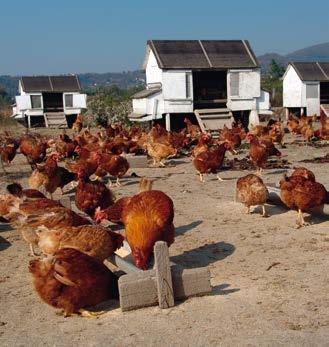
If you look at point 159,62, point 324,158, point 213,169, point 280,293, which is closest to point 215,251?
point 280,293

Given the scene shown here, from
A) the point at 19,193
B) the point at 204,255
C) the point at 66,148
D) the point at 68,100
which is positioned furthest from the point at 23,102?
the point at 204,255

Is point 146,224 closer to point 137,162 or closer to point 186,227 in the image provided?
point 186,227

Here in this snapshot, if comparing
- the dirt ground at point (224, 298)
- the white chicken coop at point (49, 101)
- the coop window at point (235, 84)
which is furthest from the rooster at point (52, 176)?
the white chicken coop at point (49, 101)

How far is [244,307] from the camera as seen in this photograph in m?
4.87

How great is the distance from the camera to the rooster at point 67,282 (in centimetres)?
485

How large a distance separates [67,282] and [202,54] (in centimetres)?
2290

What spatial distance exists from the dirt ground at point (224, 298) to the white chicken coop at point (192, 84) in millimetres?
17435

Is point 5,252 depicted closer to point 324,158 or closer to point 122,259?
point 122,259

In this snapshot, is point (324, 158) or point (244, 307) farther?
point (324, 158)

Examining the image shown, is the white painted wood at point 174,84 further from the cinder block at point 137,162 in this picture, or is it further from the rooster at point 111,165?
the rooster at point 111,165

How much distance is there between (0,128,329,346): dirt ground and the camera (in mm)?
4348

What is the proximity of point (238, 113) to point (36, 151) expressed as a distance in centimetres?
1467

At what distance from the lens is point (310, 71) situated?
3195 cm

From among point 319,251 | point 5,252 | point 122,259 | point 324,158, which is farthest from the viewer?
point 324,158
